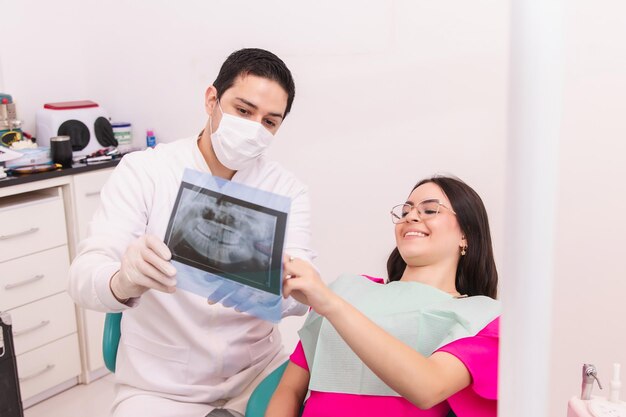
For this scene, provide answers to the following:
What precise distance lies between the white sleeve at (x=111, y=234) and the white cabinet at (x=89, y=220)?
117cm

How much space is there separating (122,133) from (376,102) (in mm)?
1375

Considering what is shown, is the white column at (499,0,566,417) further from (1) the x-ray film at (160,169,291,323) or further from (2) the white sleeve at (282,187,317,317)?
(2) the white sleeve at (282,187,317,317)

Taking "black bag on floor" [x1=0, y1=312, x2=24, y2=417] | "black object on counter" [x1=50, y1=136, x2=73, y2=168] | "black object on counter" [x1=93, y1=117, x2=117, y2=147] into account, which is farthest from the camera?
"black object on counter" [x1=93, y1=117, x2=117, y2=147]

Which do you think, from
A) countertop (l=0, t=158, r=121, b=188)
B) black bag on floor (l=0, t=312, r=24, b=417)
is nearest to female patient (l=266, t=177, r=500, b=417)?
black bag on floor (l=0, t=312, r=24, b=417)

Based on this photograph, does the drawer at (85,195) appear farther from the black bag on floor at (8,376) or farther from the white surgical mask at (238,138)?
the white surgical mask at (238,138)

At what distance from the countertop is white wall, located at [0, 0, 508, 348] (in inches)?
14.3

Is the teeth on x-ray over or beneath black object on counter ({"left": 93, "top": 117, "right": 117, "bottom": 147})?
beneath

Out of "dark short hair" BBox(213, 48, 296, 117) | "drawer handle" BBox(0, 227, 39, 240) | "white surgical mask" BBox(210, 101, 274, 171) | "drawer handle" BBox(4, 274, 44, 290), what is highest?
"dark short hair" BBox(213, 48, 296, 117)

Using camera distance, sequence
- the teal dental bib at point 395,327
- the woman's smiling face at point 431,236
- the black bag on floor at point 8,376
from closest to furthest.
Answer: the teal dental bib at point 395,327
the woman's smiling face at point 431,236
the black bag on floor at point 8,376

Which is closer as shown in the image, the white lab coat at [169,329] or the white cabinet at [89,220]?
the white lab coat at [169,329]

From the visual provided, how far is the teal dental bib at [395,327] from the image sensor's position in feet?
4.41

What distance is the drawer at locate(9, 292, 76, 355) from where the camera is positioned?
2576 mm

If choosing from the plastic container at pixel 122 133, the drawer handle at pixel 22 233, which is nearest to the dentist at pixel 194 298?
the drawer handle at pixel 22 233

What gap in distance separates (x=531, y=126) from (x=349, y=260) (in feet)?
6.62
